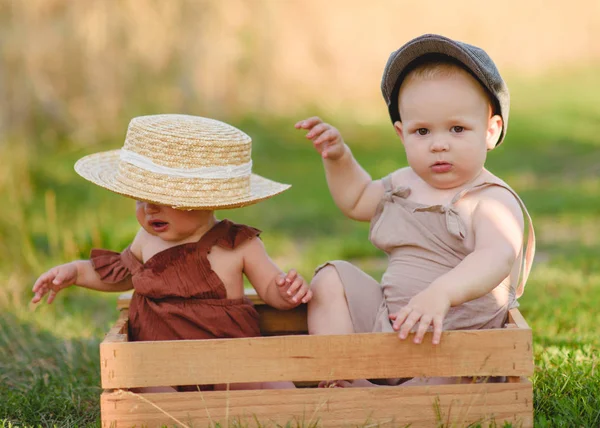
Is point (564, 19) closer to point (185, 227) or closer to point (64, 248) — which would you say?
point (64, 248)

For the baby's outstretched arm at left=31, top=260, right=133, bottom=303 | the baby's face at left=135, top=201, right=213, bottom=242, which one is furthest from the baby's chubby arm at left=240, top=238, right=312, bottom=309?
the baby's outstretched arm at left=31, top=260, right=133, bottom=303

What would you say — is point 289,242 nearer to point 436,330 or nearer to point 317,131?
point 317,131

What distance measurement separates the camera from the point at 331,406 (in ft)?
8.36

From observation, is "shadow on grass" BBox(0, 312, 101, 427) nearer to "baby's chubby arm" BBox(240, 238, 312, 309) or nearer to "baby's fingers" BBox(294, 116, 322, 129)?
"baby's chubby arm" BBox(240, 238, 312, 309)

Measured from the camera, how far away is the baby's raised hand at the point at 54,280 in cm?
305

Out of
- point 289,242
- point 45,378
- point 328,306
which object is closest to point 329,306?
point 328,306

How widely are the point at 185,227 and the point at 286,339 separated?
0.63 meters

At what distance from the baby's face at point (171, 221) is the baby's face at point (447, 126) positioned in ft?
2.42

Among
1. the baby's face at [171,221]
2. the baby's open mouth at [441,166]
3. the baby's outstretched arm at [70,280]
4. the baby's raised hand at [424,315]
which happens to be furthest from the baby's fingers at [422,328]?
the baby's outstretched arm at [70,280]

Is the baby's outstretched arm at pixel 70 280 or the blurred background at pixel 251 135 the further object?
the blurred background at pixel 251 135

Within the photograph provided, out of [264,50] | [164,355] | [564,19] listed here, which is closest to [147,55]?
[264,50]

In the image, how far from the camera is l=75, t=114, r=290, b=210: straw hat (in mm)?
2809

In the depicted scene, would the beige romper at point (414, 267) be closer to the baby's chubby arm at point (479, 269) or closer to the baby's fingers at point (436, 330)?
the baby's chubby arm at point (479, 269)

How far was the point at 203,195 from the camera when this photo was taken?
9.26 ft
